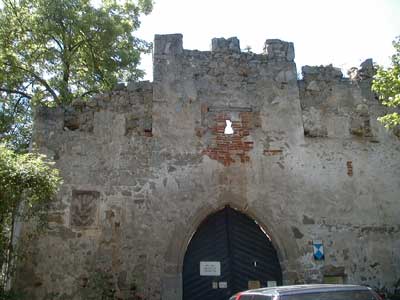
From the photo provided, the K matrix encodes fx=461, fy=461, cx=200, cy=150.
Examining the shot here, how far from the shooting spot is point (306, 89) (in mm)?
10008

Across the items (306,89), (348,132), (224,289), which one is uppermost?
(306,89)

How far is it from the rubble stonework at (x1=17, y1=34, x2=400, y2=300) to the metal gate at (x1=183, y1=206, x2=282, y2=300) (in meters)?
0.33

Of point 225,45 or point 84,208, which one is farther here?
point 225,45

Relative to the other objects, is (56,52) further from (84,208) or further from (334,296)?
(334,296)

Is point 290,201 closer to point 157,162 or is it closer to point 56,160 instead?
point 157,162

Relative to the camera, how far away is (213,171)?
9.09m

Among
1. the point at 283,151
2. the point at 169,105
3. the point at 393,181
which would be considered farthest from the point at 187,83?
the point at 393,181

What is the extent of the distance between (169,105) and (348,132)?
385cm

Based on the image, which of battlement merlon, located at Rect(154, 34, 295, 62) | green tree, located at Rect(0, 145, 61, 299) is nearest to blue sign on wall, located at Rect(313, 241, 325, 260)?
battlement merlon, located at Rect(154, 34, 295, 62)

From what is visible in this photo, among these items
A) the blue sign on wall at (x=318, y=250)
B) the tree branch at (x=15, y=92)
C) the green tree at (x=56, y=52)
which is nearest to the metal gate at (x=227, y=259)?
the blue sign on wall at (x=318, y=250)

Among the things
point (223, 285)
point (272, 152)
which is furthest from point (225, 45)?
point (223, 285)

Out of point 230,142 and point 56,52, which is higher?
point 56,52

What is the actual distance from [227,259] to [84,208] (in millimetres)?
2853

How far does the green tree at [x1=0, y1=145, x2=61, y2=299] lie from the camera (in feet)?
22.6
